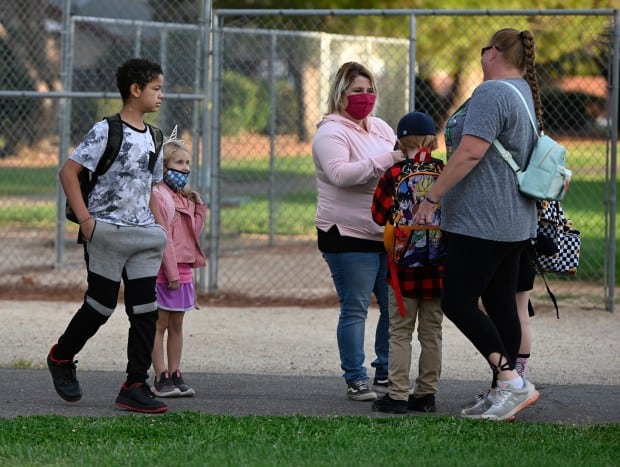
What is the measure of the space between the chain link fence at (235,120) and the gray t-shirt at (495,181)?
3787 mm

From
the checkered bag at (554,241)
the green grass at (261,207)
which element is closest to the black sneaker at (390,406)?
the checkered bag at (554,241)

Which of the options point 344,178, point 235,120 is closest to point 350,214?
point 344,178

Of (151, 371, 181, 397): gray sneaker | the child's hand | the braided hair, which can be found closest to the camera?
the braided hair

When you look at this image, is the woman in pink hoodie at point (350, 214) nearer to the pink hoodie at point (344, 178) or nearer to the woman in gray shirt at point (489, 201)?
the pink hoodie at point (344, 178)

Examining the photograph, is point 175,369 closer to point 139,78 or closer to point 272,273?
point 139,78

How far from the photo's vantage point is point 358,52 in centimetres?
1346

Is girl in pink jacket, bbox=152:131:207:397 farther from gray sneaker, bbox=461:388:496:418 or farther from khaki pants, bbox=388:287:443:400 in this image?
gray sneaker, bbox=461:388:496:418

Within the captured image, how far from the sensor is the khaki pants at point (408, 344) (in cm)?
591

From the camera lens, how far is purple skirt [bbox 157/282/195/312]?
6418mm

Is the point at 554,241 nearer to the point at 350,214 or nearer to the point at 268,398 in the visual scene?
the point at 350,214

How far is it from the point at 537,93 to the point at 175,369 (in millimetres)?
2439

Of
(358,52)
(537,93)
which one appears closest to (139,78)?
(537,93)

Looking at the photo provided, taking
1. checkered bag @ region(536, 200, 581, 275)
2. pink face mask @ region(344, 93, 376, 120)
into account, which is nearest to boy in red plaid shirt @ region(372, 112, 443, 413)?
pink face mask @ region(344, 93, 376, 120)

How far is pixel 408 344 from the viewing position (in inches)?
235
